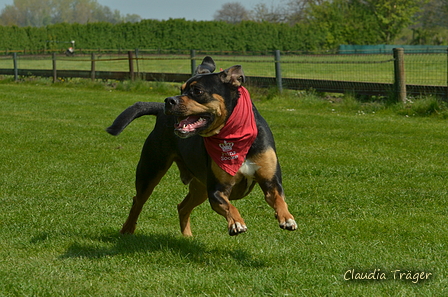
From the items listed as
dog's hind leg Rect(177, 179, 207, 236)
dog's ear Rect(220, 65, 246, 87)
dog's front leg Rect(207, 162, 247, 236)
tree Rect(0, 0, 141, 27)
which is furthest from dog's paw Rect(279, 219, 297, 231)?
tree Rect(0, 0, 141, 27)

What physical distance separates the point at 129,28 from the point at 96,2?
12218 centimetres

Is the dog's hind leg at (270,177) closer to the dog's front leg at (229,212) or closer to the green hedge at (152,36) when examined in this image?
the dog's front leg at (229,212)

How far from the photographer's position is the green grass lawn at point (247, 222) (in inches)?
173

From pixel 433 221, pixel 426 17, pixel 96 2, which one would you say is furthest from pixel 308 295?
pixel 96 2

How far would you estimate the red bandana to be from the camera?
470 centimetres

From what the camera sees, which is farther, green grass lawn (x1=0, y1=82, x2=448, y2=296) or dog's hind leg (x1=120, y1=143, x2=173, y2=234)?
dog's hind leg (x1=120, y1=143, x2=173, y2=234)

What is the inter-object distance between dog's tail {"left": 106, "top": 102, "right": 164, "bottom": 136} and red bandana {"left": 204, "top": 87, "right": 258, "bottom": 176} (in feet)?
3.52

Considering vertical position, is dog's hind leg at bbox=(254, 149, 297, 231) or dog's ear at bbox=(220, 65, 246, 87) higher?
dog's ear at bbox=(220, 65, 246, 87)

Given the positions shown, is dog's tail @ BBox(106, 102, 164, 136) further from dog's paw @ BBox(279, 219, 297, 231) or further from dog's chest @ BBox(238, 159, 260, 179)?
dog's paw @ BBox(279, 219, 297, 231)

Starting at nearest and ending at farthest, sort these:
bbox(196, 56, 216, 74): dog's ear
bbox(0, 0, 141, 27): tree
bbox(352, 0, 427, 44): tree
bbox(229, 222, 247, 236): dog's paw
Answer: bbox(229, 222, 247, 236): dog's paw, bbox(196, 56, 216, 74): dog's ear, bbox(352, 0, 427, 44): tree, bbox(0, 0, 141, 27): tree

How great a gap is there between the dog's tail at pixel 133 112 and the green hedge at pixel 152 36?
5071 cm

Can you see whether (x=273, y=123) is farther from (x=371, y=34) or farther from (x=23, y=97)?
(x=371, y=34)

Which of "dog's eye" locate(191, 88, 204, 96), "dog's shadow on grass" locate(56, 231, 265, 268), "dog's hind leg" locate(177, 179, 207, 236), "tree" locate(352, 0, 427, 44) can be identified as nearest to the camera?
"dog's eye" locate(191, 88, 204, 96)

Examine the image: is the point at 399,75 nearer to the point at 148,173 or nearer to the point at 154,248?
the point at 148,173
